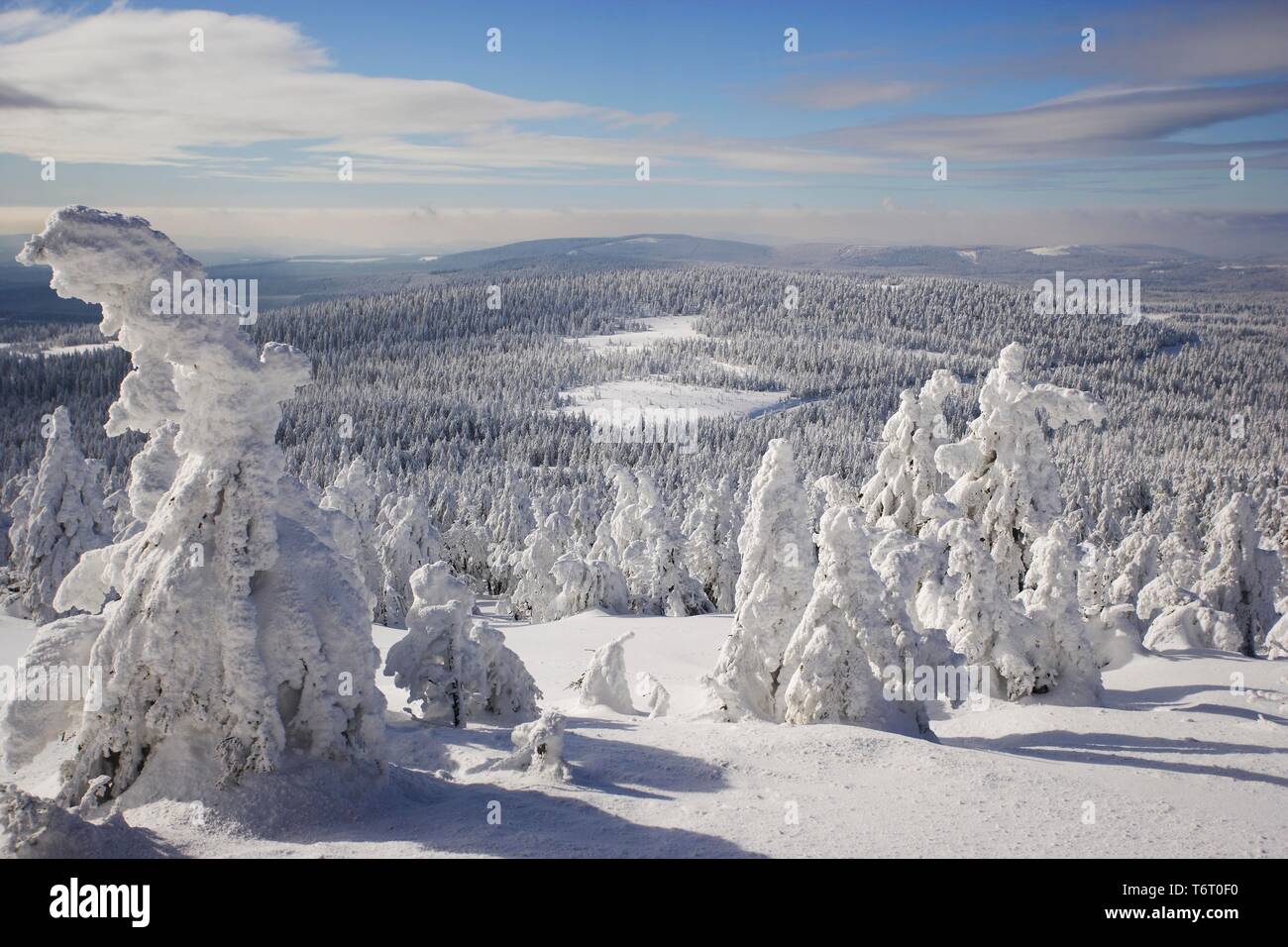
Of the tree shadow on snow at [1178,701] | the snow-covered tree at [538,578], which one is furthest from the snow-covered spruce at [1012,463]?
the snow-covered tree at [538,578]

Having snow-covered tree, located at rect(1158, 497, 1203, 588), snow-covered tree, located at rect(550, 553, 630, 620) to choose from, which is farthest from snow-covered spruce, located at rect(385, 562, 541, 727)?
snow-covered tree, located at rect(1158, 497, 1203, 588)

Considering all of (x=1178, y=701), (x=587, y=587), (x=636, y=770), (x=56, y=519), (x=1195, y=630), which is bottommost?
(x=587, y=587)

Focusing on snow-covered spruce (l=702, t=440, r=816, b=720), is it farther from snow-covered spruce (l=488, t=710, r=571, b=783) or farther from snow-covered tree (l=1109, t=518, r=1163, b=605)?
snow-covered tree (l=1109, t=518, r=1163, b=605)

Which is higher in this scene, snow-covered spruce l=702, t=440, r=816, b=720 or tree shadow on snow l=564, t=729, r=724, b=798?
snow-covered spruce l=702, t=440, r=816, b=720

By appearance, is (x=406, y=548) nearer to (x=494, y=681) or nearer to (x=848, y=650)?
(x=494, y=681)

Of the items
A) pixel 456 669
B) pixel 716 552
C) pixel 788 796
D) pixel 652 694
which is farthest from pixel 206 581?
pixel 716 552

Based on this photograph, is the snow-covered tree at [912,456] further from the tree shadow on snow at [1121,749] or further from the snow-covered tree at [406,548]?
the snow-covered tree at [406,548]
